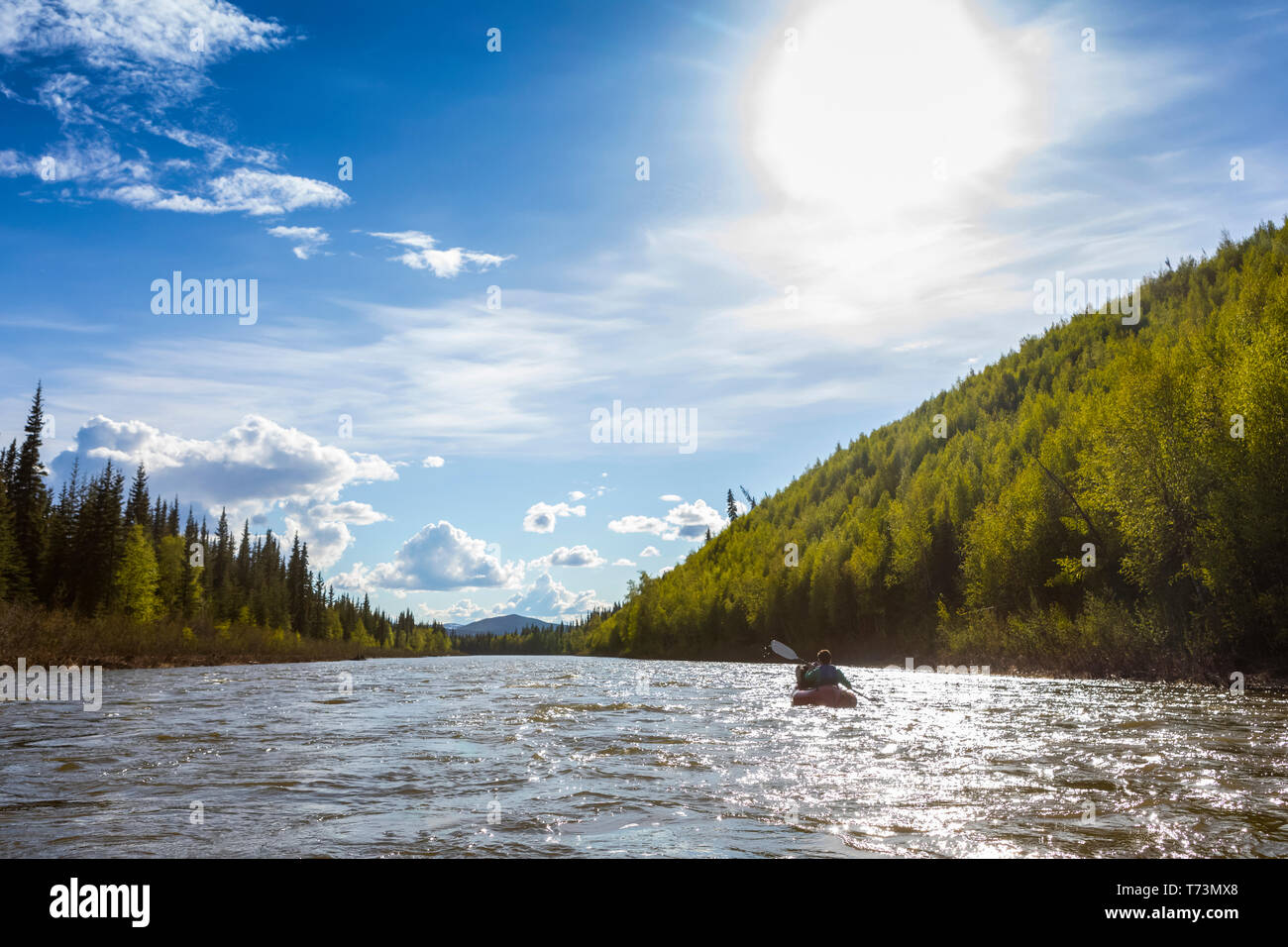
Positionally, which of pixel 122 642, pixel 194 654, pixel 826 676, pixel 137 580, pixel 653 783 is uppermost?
pixel 137 580

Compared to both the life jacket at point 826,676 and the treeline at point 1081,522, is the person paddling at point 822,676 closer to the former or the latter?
the life jacket at point 826,676

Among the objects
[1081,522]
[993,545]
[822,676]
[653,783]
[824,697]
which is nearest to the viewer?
[653,783]

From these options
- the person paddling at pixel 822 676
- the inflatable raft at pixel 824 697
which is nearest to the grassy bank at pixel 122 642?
the inflatable raft at pixel 824 697

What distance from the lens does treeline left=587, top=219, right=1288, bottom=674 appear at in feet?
111

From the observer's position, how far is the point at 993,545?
5859cm

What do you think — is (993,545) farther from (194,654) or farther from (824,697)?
(194,654)

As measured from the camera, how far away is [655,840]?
9.03 m

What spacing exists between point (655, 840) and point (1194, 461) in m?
37.0

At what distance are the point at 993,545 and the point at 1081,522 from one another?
9728mm

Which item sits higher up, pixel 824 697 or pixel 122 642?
pixel 824 697

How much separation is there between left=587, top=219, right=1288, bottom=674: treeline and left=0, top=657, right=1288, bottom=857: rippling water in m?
13.3

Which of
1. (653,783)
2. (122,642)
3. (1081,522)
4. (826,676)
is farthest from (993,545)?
(122,642)
